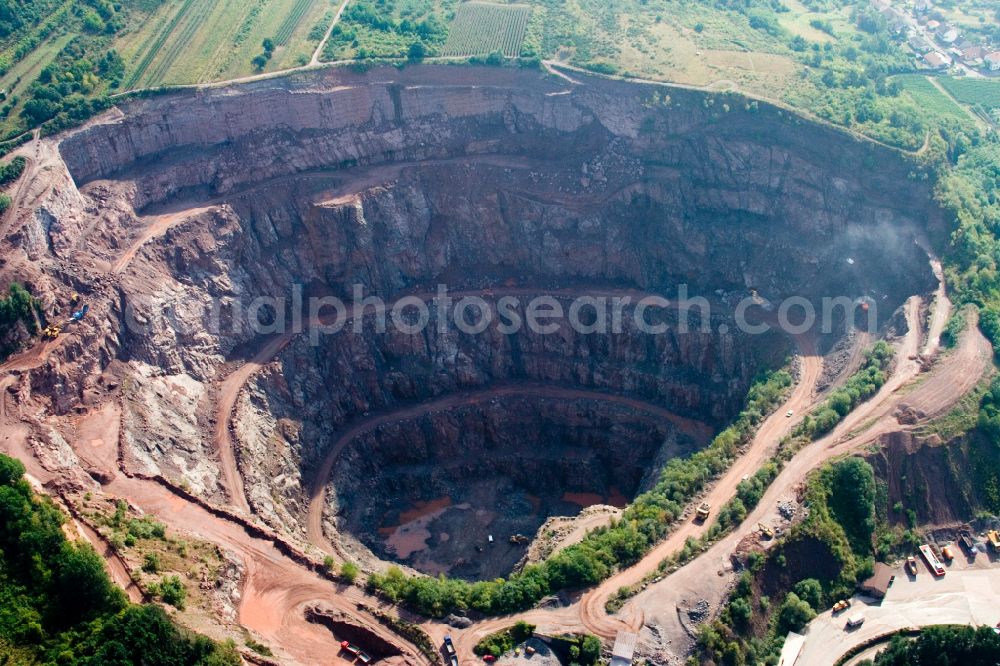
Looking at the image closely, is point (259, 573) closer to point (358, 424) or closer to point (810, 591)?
point (358, 424)

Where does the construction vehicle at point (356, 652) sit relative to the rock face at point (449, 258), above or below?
below

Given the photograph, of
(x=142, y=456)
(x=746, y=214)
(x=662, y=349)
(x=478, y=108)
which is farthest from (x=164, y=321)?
(x=746, y=214)

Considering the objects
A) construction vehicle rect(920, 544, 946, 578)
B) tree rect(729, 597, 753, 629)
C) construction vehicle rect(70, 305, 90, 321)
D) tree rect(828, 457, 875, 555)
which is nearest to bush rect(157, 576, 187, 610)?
construction vehicle rect(70, 305, 90, 321)

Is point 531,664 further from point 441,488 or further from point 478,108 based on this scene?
point 478,108

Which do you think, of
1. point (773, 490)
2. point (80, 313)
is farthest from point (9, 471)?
point (773, 490)

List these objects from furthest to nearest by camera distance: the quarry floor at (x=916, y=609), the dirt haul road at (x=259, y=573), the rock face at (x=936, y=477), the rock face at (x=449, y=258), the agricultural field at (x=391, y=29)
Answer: the agricultural field at (x=391, y=29)
the rock face at (x=449, y=258)
the rock face at (x=936, y=477)
the quarry floor at (x=916, y=609)
the dirt haul road at (x=259, y=573)

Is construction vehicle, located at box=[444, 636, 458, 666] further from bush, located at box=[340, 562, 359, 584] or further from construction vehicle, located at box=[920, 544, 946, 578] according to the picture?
construction vehicle, located at box=[920, 544, 946, 578]

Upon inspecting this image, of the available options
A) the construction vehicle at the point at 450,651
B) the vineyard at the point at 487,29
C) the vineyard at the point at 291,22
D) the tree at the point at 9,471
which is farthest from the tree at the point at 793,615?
the vineyard at the point at 291,22

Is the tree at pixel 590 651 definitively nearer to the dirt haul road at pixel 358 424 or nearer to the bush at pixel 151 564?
the dirt haul road at pixel 358 424
